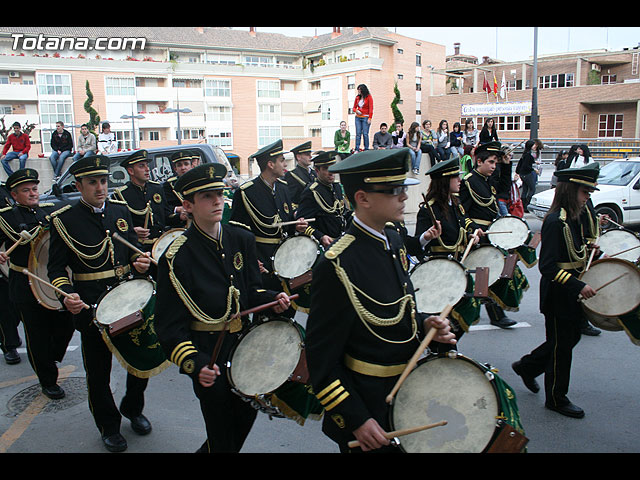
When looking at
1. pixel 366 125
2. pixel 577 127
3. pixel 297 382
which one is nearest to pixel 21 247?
pixel 297 382

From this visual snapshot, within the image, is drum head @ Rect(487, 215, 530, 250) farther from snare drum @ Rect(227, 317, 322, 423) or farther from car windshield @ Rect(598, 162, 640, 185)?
car windshield @ Rect(598, 162, 640, 185)

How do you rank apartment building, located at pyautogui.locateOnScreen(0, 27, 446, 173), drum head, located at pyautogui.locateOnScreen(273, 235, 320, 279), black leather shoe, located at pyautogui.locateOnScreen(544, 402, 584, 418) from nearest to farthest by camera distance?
black leather shoe, located at pyautogui.locateOnScreen(544, 402, 584, 418) → drum head, located at pyautogui.locateOnScreen(273, 235, 320, 279) → apartment building, located at pyautogui.locateOnScreen(0, 27, 446, 173)

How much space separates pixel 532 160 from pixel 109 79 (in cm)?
5162

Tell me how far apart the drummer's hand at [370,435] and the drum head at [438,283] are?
201cm

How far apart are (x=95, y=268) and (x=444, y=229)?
10.6 feet

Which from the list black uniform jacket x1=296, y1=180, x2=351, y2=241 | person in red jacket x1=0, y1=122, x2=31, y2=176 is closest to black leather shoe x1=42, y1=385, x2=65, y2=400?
black uniform jacket x1=296, y1=180, x2=351, y2=241

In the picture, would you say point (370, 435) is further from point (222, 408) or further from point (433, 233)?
point (433, 233)

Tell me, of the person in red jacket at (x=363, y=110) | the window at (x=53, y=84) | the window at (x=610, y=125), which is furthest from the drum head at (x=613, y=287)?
the window at (x=53, y=84)

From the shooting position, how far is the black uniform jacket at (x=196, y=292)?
3.24 meters

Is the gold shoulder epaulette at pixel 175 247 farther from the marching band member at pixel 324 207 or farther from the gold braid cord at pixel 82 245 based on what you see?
the marching band member at pixel 324 207

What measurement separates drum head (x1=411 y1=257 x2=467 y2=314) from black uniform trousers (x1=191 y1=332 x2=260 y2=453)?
5.68ft

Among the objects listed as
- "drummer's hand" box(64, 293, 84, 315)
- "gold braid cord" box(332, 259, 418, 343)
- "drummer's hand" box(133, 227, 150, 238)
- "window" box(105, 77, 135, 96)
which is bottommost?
"drummer's hand" box(64, 293, 84, 315)

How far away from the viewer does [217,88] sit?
2469 inches

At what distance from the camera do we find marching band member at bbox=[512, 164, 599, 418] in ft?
15.3
